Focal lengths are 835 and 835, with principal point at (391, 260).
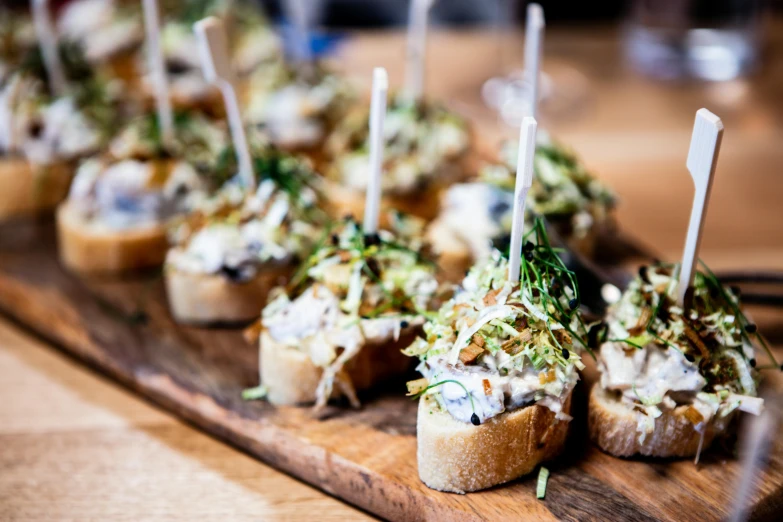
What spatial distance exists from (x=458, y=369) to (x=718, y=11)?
3.71 meters

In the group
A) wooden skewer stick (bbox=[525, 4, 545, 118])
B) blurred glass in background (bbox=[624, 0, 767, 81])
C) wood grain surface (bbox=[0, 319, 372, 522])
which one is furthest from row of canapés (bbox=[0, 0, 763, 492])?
blurred glass in background (bbox=[624, 0, 767, 81])

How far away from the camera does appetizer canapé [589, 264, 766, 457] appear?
204 cm

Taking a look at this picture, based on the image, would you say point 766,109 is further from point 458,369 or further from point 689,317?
point 458,369

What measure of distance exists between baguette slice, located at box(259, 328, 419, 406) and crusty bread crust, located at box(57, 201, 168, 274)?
98cm

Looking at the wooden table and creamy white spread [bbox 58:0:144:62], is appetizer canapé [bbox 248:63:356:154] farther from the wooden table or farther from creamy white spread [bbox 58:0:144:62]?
creamy white spread [bbox 58:0:144:62]

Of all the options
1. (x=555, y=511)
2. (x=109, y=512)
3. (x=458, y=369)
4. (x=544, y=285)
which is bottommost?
(x=109, y=512)

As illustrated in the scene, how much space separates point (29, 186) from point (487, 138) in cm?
219

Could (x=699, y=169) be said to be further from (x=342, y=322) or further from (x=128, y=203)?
(x=128, y=203)

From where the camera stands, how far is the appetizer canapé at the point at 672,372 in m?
2.04

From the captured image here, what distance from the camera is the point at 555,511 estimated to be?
1968mm

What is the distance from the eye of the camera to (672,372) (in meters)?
2.04

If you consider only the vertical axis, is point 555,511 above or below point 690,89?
below

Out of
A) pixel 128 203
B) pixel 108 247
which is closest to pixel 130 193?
pixel 128 203

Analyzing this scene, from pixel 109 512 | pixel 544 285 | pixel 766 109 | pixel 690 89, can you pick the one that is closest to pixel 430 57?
pixel 690 89
